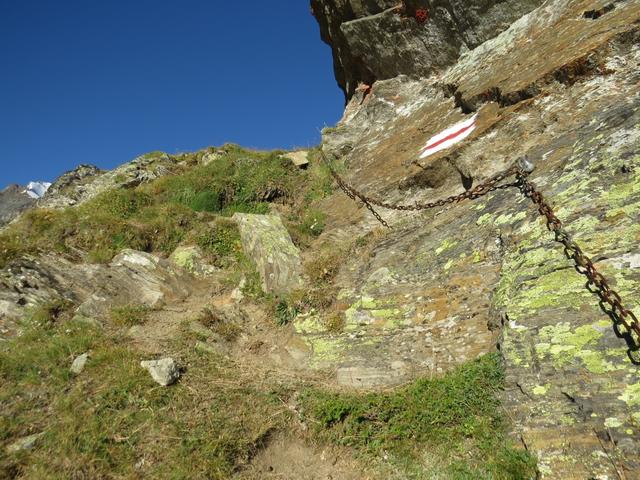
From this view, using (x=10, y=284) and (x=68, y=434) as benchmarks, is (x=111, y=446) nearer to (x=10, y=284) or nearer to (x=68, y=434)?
(x=68, y=434)

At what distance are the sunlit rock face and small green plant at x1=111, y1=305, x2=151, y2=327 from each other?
283 cm

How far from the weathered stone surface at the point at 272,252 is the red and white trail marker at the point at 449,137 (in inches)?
156

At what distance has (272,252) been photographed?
28.8 ft

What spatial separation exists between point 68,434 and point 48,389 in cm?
106

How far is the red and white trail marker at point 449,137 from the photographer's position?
9.00 m

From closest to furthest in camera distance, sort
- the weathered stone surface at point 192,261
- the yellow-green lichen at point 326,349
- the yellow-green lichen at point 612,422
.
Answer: the yellow-green lichen at point 612,422 → the yellow-green lichen at point 326,349 → the weathered stone surface at point 192,261

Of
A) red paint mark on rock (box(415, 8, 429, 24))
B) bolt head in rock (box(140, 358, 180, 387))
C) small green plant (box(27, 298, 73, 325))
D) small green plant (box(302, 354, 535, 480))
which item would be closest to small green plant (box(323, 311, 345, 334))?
small green plant (box(302, 354, 535, 480))

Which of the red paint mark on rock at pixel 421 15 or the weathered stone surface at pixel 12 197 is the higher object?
the weathered stone surface at pixel 12 197

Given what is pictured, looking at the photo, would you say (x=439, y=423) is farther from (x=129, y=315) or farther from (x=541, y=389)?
(x=129, y=315)

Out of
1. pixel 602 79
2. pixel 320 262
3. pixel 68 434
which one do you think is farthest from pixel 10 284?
pixel 602 79

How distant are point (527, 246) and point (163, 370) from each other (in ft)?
A: 16.5

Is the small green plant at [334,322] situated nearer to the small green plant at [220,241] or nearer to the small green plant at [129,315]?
the small green plant at [129,315]

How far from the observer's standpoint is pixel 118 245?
31.9 feet

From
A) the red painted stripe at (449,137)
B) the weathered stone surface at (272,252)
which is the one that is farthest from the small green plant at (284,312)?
the red painted stripe at (449,137)
